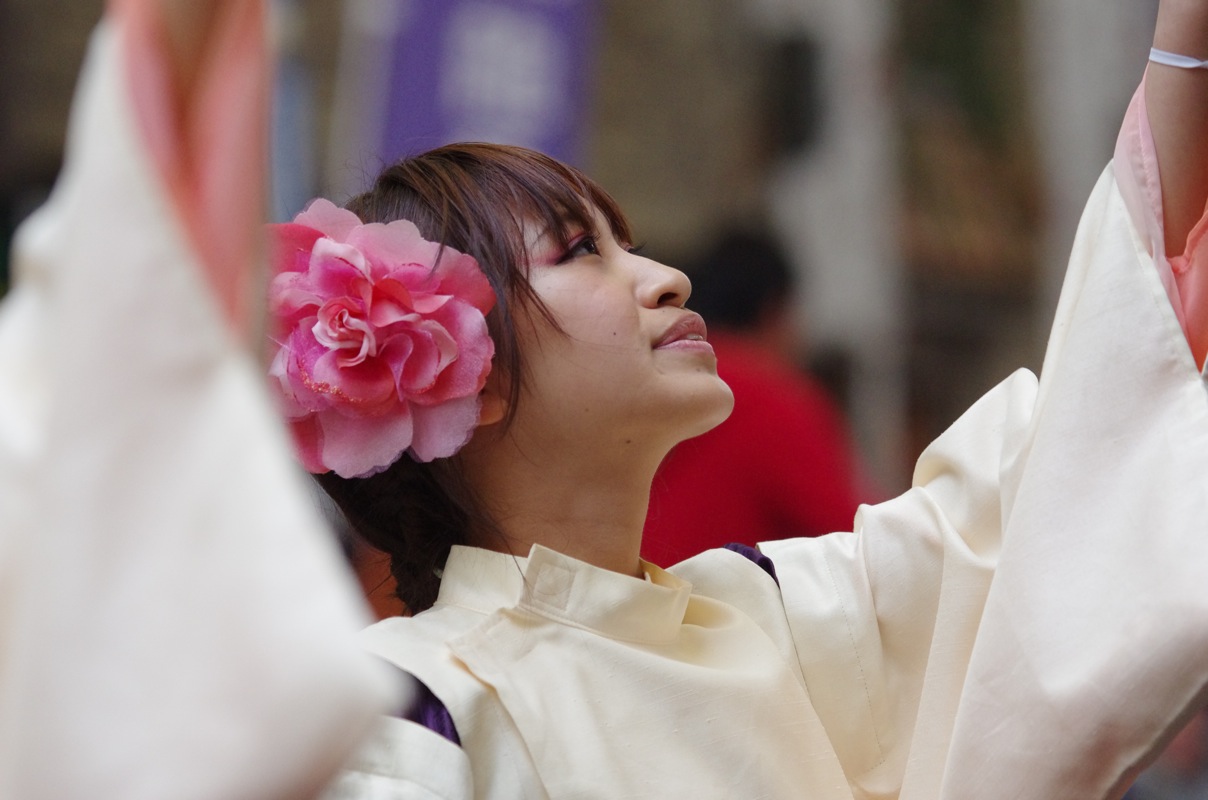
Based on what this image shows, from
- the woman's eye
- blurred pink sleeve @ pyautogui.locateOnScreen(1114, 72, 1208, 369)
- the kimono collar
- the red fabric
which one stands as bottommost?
the red fabric

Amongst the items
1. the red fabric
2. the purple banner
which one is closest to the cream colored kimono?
the red fabric

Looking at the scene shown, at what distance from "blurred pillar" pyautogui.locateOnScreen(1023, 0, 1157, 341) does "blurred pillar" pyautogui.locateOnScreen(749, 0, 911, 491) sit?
844 millimetres

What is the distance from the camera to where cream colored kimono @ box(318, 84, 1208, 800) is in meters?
1.22

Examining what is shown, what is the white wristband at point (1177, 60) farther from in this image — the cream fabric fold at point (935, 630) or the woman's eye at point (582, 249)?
the woman's eye at point (582, 249)

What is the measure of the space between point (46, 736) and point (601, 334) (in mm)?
804

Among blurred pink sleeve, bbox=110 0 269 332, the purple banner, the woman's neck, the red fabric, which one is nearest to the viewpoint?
blurred pink sleeve, bbox=110 0 269 332

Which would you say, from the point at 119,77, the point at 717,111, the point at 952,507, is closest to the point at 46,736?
the point at 119,77

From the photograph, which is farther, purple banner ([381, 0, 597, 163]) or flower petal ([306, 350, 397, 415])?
purple banner ([381, 0, 597, 163])

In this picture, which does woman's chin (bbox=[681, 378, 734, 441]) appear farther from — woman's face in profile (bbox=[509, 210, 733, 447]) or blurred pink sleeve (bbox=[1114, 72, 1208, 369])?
blurred pink sleeve (bbox=[1114, 72, 1208, 369])

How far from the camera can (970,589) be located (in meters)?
1.47

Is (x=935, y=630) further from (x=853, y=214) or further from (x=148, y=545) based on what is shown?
(x=853, y=214)

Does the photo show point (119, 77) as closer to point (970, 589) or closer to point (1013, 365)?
point (970, 589)

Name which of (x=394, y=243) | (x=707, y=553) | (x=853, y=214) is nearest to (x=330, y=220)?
Answer: (x=394, y=243)

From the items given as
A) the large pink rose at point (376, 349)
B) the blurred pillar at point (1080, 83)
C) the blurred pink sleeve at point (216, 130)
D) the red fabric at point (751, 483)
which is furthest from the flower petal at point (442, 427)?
the blurred pillar at point (1080, 83)
